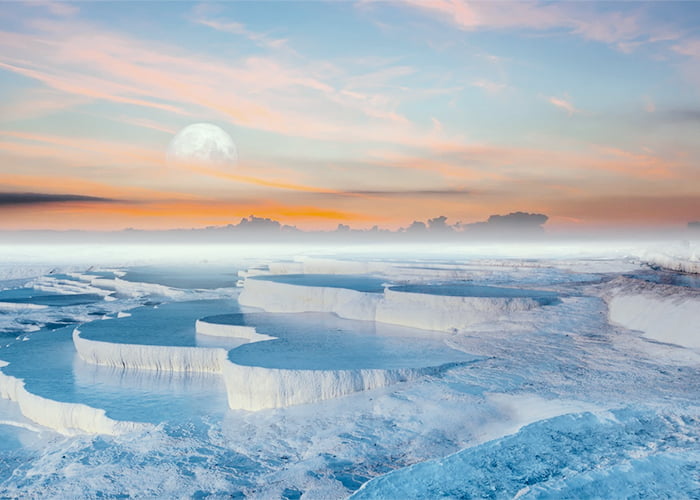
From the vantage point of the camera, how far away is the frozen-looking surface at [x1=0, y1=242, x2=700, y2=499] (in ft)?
17.6

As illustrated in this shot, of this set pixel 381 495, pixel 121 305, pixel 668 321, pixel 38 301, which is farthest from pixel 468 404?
pixel 38 301

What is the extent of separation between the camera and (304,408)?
793 cm

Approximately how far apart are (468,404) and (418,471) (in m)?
2.47

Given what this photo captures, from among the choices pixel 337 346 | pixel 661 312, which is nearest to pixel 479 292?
pixel 661 312

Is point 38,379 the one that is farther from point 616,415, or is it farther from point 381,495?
point 616,415

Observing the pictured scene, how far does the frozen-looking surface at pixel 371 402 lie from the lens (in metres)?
5.37

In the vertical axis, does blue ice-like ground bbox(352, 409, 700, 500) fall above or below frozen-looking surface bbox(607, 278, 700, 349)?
below

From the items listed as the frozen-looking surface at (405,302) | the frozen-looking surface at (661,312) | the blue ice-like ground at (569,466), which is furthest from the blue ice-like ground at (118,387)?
the frozen-looking surface at (661,312)

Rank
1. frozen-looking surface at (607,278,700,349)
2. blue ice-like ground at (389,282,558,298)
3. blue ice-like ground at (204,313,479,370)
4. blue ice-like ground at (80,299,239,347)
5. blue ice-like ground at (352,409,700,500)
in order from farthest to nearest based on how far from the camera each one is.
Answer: blue ice-like ground at (389,282,558,298) → blue ice-like ground at (80,299,239,347) → frozen-looking surface at (607,278,700,349) → blue ice-like ground at (204,313,479,370) → blue ice-like ground at (352,409,700,500)

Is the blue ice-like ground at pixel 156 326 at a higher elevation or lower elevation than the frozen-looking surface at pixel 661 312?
lower

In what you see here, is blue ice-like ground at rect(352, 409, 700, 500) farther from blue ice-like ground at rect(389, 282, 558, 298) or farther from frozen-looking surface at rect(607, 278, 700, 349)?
blue ice-like ground at rect(389, 282, 558, 298)

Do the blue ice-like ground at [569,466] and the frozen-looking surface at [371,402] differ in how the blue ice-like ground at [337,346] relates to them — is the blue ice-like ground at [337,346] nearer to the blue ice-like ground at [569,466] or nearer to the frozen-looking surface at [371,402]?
the frozen-looking surface at [371,402]

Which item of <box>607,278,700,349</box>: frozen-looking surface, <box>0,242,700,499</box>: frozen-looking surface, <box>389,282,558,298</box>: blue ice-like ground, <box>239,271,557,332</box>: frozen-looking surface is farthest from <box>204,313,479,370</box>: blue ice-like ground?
<box>607,278,700,349</box>: frozen-looking surface

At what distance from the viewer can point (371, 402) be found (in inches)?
308
